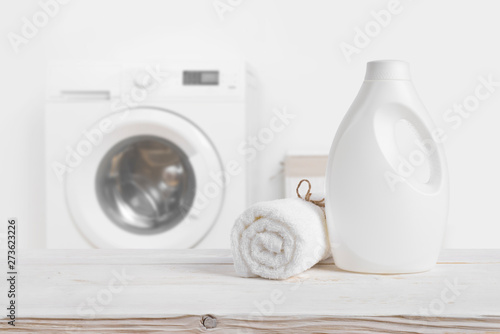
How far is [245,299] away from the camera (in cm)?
57

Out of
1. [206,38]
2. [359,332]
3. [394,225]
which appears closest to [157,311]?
[359,332]

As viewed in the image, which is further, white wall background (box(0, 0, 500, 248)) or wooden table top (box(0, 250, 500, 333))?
white wall background (box(0, 0, 500, 248))

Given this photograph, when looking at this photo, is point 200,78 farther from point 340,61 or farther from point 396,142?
point 396,142

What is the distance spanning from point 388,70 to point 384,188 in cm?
14

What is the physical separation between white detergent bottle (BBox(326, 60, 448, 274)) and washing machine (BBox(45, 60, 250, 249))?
4.11 ft

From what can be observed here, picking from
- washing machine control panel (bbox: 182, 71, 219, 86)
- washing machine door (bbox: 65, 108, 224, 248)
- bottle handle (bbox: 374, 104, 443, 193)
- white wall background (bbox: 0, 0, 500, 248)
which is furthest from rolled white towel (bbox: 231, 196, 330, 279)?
white wall background (bbox: 0, 0, 500, 248)

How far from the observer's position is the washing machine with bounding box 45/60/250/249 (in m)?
1.93

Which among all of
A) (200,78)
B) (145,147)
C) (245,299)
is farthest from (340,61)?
(245,299)

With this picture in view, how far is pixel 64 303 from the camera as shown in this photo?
1.82ft

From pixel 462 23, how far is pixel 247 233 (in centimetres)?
205

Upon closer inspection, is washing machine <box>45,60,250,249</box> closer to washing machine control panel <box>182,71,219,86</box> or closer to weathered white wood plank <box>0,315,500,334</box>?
washing machine control panel <box>182,71,219,86</box>

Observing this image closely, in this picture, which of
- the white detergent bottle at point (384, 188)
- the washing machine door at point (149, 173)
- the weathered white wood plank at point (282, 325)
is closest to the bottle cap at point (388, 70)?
the white detergent bottle at point (384, 188)

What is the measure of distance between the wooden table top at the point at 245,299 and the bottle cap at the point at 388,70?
22cm

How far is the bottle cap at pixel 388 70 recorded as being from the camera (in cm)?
69
